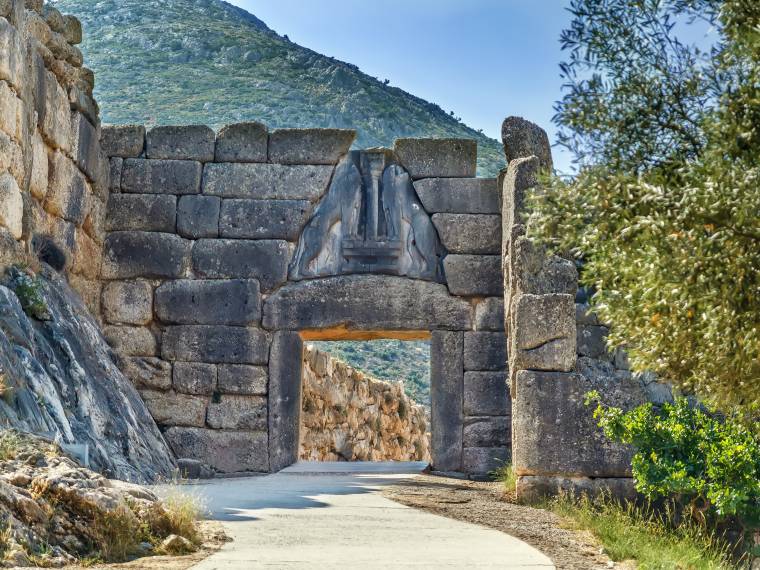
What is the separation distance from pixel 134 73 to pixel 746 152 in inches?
1211

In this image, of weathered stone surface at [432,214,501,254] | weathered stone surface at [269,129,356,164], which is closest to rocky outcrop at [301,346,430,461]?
weathered stone surface at [269,129,356,164]

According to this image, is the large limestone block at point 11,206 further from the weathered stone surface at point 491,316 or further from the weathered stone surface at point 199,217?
the weathered stone surface at point 491,316

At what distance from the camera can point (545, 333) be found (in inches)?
372

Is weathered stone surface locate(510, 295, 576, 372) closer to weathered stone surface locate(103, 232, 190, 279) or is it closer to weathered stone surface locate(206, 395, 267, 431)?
weathered stone surface locate(206, 395, 267, 431)

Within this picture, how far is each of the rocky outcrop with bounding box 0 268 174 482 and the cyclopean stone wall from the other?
122 inches

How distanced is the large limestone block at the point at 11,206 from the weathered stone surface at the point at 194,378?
2.97 meters

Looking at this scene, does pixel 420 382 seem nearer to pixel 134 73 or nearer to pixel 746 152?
pixel 134 73

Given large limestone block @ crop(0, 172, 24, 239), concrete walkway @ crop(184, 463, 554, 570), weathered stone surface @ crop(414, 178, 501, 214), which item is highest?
weathered stone surface @ crop(414, 178, 501, 214)

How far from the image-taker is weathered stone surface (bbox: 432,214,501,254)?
11992 mm

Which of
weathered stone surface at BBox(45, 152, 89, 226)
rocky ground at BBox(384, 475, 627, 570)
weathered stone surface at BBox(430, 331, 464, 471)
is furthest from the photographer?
weathered stone surface at BBox(430, 331, 464, 471)

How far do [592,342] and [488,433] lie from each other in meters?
1.98

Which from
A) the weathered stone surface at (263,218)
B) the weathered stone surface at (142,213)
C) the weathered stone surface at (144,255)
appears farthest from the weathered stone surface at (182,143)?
the weathered stone surface at (144,255)

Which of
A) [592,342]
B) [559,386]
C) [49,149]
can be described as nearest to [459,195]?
[592,342]

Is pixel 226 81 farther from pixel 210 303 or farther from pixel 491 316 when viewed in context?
pixel 491 316
